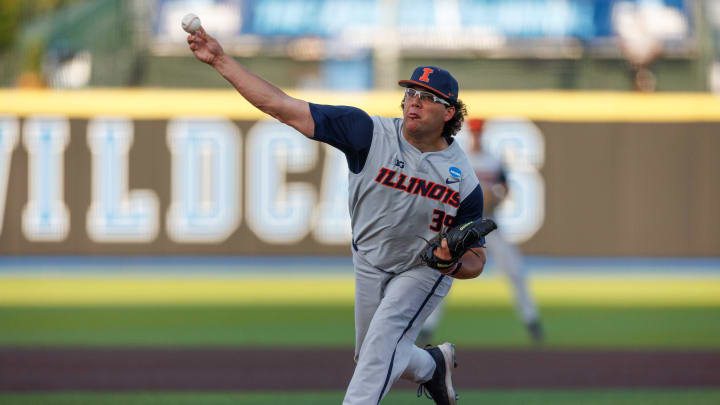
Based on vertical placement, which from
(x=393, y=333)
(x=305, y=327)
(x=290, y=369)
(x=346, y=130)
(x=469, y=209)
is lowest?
(x=305, y=327)

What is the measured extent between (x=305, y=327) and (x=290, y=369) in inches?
106

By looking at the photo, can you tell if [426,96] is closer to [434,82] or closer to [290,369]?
[434,82]

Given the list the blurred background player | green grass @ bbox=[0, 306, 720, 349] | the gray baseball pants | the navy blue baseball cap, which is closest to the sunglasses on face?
the navy blue baseball cap

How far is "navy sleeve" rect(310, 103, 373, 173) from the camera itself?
17.4 feet

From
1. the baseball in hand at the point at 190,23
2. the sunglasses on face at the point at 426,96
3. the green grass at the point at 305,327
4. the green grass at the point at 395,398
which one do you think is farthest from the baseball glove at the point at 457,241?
the green grass at the point at 305,327

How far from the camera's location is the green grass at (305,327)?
10.3 meters

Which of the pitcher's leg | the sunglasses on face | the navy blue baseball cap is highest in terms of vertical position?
the navy blue baseball cap

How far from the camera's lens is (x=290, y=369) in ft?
28.3

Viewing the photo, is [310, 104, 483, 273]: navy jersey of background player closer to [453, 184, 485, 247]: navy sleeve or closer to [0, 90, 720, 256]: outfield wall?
[453, 184, 485, 247]: navy sleeve

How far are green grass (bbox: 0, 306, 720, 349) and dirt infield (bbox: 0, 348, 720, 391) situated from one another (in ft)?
1.87

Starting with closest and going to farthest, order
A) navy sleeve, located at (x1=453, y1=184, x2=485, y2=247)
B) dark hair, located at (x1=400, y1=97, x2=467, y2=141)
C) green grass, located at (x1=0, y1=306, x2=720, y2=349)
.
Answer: navy sleeve, located at (x1=453, y1=184, x2=485, y2=247) → dark hair, located at (x1=400, y1=97, x2=467, y2=141) → green grass, located at (x1=0, y1=306, x2=720, y2=349)

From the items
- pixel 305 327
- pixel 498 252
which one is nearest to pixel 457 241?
pixel 498 252

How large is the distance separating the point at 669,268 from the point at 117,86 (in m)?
11.0

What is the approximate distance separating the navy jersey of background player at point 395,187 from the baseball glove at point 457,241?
196 mm
